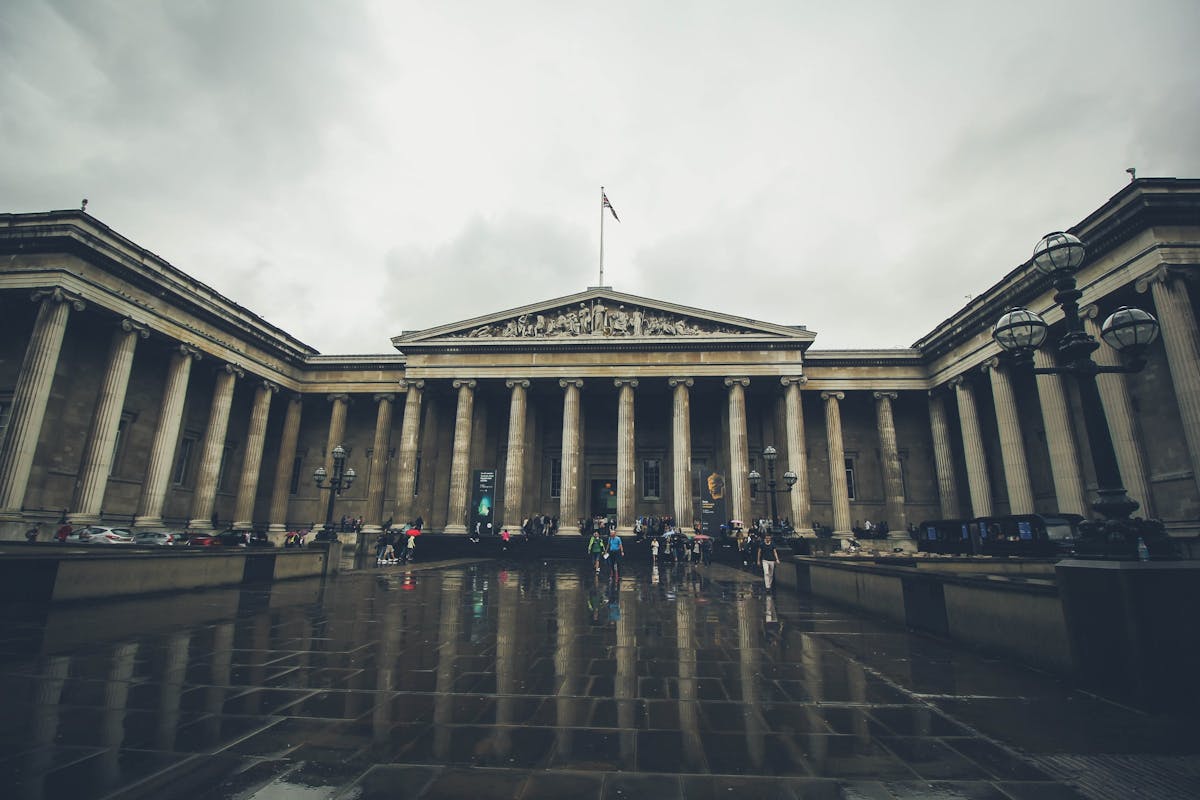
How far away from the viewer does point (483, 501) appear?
2884 cm

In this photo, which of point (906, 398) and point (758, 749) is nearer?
point (758, 749)

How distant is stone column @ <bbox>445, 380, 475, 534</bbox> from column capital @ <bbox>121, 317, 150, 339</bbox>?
47.2 ft

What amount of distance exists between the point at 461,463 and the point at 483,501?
132 inches

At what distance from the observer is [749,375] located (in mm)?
31000

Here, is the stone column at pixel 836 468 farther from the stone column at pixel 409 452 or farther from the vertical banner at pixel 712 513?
the stone column at pixel 409 452

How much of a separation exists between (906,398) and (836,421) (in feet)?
21.6

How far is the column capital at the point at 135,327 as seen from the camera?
24.1m

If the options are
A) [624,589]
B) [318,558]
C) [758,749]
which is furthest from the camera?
[318,558]

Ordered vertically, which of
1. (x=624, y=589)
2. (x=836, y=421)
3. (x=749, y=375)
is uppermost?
(x=749, y=375)

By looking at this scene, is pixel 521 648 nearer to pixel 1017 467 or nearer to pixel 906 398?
pixel 1017 467

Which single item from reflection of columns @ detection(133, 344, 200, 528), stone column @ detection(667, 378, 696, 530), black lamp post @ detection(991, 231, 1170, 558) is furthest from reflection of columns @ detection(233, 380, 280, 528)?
black lamp post @ detection(991, 231, 1170, 558)

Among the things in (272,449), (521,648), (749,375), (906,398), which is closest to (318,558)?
(521,648)

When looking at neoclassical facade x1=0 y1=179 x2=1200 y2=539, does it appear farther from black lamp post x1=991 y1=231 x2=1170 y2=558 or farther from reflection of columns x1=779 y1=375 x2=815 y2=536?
black lamp post x1=991 y1=231 x2=1170 y2=558

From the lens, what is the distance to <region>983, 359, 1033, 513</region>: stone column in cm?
2586
